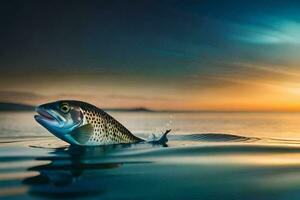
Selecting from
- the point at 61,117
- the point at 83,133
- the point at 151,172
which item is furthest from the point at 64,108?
the point at 151,172

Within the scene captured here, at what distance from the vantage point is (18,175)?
335 centimetres

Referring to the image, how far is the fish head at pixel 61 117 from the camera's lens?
477cm

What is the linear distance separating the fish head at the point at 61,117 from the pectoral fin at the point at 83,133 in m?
0.04

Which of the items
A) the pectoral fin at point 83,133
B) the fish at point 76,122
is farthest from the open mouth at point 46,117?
the pectoral fin at point 83,133

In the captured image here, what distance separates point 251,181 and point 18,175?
137 cm

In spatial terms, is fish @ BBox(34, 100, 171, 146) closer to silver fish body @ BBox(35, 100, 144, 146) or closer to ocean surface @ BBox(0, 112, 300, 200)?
silver fish body @ BBox(35, 100, 144, 146)

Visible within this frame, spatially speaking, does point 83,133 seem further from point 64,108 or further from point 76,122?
point 64,108

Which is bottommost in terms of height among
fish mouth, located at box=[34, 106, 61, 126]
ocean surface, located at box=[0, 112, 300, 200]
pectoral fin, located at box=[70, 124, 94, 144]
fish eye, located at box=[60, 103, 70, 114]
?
ocean surface, located at box=[0, 112, 300, 200]

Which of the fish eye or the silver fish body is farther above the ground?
the fish eye

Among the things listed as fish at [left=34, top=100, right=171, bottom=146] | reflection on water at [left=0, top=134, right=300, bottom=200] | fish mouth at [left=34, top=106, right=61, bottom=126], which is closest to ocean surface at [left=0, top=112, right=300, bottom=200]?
reflection on water at [left=0, top=134, right=300, bottom=200]

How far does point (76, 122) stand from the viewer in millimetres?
4840

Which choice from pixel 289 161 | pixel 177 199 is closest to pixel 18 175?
pixel 177 199

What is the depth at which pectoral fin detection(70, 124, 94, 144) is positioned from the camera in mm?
4855

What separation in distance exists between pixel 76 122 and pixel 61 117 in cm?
14
